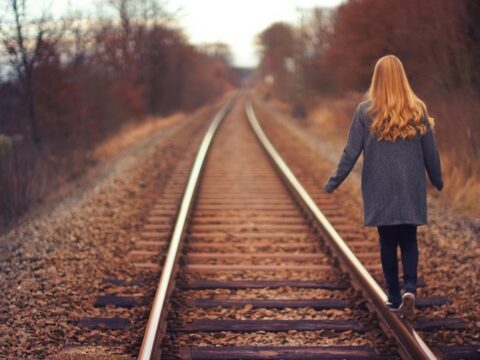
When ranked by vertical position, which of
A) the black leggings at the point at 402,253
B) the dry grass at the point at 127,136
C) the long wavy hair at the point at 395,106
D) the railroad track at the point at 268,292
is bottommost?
the railroad track at the point at 268,292

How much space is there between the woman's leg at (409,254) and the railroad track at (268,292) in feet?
0.83

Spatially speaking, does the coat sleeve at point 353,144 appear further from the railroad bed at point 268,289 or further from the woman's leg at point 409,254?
the railroad bed at point 268,289

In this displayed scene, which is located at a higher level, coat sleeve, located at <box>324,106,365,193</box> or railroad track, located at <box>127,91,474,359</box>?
coat sleeve, located at <box>324,106,365,193</box>

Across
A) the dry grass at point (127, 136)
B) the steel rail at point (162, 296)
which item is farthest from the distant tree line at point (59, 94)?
the steel rail at point (162, 296)

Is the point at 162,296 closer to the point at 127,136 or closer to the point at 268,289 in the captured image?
the point at 268,289

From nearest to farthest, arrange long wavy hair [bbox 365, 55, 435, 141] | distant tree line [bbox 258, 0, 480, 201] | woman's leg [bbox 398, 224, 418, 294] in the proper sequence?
long wavy hair [bbox 365, 55, 435, 141] → woman's leg [bbox 398, 224, 418, 294] → distant tree line [bbox 258, 0, 480, 201]

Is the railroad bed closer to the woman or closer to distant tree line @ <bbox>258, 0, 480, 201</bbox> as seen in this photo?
the woman

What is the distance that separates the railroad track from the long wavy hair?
4.16 ft

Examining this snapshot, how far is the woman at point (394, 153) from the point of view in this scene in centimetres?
386

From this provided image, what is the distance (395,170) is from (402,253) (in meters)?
0.68

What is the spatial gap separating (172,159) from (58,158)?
8.82ft

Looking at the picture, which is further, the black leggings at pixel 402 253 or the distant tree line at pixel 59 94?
the distant tree line at pixel 59 94

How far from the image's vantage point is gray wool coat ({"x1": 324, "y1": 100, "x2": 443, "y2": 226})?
395 centimetres

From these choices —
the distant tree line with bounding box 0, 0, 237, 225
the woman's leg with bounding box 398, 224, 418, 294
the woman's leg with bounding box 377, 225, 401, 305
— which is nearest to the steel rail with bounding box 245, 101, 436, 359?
the woman's leg with bounding box 377, 225, 401, 305
